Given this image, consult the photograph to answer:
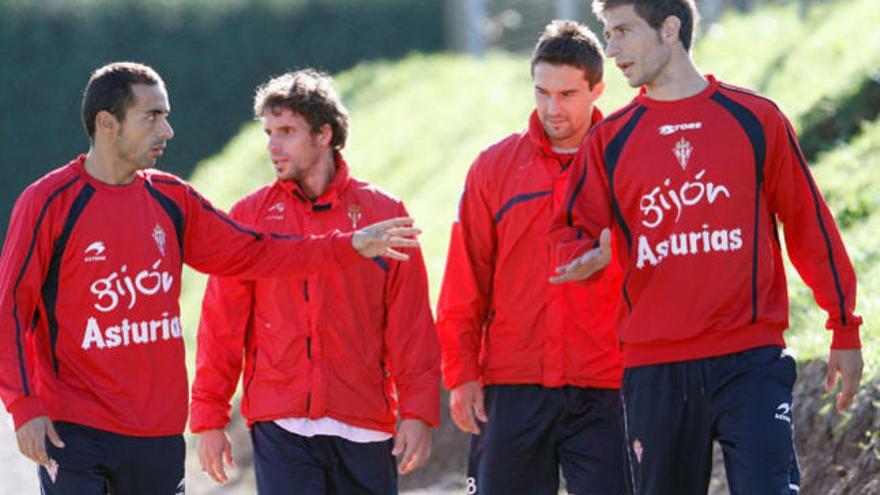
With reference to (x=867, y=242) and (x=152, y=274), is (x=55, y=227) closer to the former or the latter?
(x=152, y=274)

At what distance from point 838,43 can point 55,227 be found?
10868 millimetres

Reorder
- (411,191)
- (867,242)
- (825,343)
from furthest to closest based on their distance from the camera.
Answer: (411,191) < (867,242) < (825,343)

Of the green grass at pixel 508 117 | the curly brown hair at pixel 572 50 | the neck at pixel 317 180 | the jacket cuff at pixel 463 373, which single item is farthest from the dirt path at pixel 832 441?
the neck at pixel 317 180

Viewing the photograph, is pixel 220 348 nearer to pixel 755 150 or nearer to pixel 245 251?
pixel 245 251

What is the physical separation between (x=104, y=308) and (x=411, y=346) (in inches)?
55.0

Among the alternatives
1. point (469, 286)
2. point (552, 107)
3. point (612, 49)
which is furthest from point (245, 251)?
point (612, 49)

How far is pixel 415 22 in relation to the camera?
115 feet

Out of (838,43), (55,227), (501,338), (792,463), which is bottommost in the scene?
(792,463)

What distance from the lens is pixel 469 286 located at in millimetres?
8297

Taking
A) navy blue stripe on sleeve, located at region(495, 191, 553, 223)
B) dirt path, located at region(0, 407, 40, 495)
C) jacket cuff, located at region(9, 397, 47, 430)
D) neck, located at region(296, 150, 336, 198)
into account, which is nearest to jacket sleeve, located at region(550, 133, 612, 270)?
navy blue stripe on sleeve, located at region(495, 191, 553, 223)

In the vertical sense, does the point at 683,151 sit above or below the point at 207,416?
above

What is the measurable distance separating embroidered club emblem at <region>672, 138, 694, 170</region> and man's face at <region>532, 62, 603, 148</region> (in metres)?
1.06

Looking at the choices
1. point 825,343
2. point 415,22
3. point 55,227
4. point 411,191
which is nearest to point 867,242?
point 825,343

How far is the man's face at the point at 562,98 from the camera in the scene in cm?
818
